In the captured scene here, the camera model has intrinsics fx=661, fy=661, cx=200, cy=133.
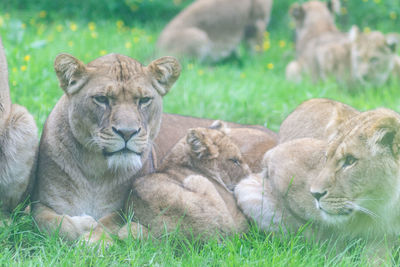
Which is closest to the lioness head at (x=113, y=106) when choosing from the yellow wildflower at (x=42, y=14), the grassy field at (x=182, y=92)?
the grassy field at (x=182, y=92)

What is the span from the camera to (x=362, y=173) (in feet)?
14.0

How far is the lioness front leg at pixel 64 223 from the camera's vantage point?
476cm

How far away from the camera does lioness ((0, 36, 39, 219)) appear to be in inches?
198

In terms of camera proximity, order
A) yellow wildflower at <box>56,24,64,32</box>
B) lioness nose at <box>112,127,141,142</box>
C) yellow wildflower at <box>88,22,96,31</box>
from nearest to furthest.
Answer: lioness nose at <box>112,127,141,142</box>
yellow wildflower at <box>56,24,64,32</box>
yellow wildflower at <box>88,22,96,31</box>

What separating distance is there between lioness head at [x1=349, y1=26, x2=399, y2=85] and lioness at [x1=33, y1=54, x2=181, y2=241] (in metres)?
5.68

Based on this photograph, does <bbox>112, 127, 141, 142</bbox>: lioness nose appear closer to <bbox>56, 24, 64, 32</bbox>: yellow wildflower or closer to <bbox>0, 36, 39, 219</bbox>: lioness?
<bbox>0, 36, 39, 219</bbox>: lioness

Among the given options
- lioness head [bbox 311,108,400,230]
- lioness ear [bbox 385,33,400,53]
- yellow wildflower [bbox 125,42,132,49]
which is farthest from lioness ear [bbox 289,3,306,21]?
lioness head [bbox 311,108,400,230]

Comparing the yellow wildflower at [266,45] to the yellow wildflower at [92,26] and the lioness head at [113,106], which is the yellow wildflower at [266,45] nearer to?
the yellow wildflower at [92,26]

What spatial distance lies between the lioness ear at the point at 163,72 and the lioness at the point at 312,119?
1299 millimetres

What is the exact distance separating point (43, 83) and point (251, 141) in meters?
2.95

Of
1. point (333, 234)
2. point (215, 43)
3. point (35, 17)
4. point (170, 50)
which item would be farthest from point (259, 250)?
point (35, 17)

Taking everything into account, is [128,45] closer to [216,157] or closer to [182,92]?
[182,92]

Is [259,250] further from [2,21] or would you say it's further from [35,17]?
[35,17]

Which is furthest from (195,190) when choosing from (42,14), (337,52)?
(42,14)
